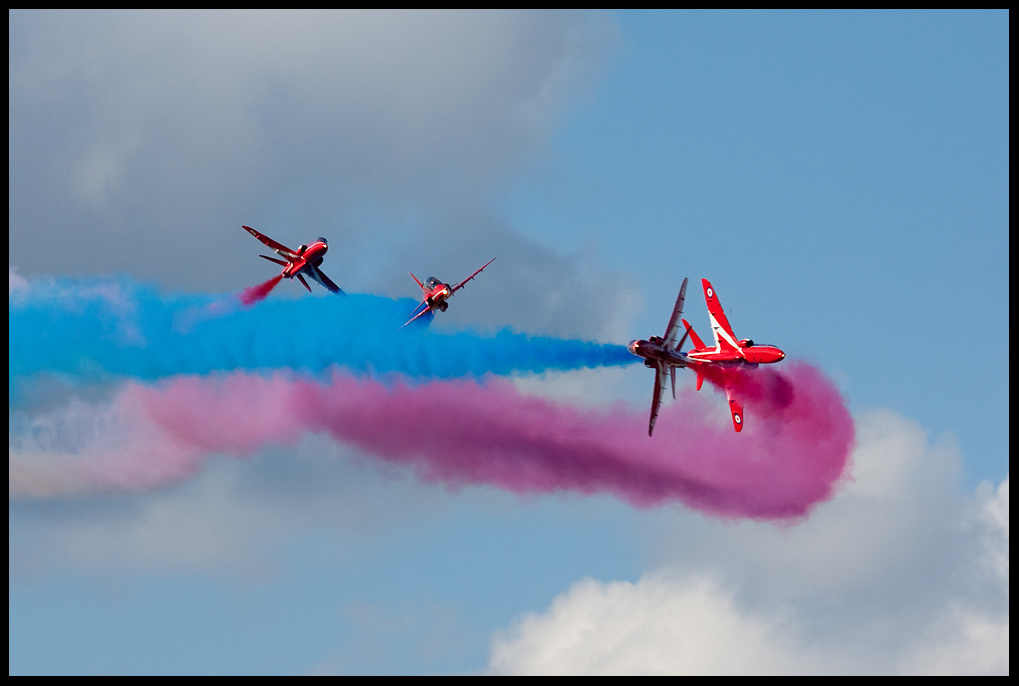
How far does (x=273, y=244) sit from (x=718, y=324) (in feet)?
→ 78.1

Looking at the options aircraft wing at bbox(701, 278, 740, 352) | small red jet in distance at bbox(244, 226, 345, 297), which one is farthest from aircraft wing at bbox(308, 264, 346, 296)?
aircraft wing at bbox(701, 278, 740, 352)

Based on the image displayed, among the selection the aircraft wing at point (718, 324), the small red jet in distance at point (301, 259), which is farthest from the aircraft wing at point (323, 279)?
the aircraft wing at point (718, 324)

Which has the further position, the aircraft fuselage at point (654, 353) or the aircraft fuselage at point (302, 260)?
the aircraft fuselage at point (302, 260)

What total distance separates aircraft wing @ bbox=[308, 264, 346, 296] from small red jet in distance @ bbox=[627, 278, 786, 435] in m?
18.9

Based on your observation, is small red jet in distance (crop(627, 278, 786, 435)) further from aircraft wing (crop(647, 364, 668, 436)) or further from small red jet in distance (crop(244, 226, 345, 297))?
small red jet in distance (crop(244, 226, 345, 297))

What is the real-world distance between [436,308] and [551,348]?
8.52 metres

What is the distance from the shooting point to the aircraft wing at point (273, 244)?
115762mm

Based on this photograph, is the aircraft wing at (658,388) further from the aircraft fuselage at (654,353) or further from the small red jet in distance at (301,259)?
the small red jet in distance at (301,259)

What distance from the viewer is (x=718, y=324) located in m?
117

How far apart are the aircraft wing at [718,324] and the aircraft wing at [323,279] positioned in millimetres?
19543

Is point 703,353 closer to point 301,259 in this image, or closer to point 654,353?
point 654,353
